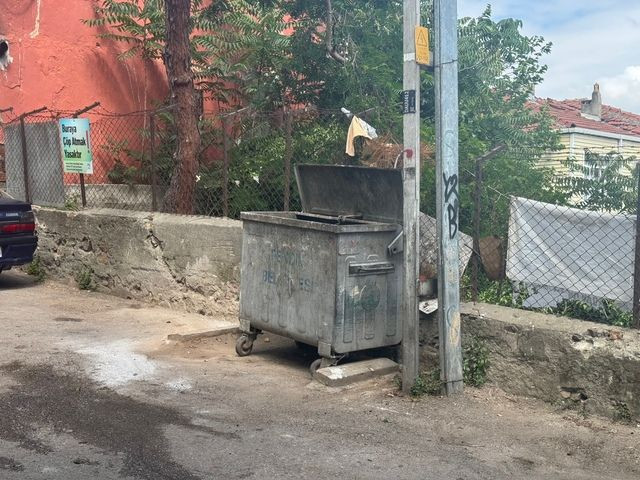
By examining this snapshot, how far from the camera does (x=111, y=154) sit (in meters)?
12.2

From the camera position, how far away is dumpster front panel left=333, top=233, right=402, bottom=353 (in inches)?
226

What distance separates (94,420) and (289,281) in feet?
6.36

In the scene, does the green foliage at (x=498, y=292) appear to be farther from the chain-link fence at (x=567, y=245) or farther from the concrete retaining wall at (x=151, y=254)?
the concrete retaining wall at (x=151, y=254)

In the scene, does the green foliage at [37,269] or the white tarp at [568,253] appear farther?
the green foliage at [37,269]

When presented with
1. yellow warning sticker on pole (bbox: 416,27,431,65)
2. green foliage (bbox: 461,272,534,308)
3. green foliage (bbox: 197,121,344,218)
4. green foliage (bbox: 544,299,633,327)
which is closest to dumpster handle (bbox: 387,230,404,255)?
green foliage (bbox: 461,272,534,308)

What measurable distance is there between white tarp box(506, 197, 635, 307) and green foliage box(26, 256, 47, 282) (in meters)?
7.04

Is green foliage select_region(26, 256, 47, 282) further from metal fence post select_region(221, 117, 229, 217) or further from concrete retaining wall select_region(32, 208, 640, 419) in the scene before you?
metal fence post select_region(221, 117, 229, 217)

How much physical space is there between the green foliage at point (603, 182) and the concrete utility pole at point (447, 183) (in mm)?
1201

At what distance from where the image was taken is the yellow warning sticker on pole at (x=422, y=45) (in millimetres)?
5281

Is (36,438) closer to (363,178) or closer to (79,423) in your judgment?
(79,423)

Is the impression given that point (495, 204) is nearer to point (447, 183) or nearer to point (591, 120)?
point (447, 183)

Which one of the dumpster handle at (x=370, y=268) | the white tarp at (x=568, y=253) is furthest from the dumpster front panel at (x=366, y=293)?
the white tarp at (x=568, y=253)

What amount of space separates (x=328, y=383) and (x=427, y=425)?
1.03 metres

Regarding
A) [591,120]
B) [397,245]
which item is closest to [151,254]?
[397,245]
